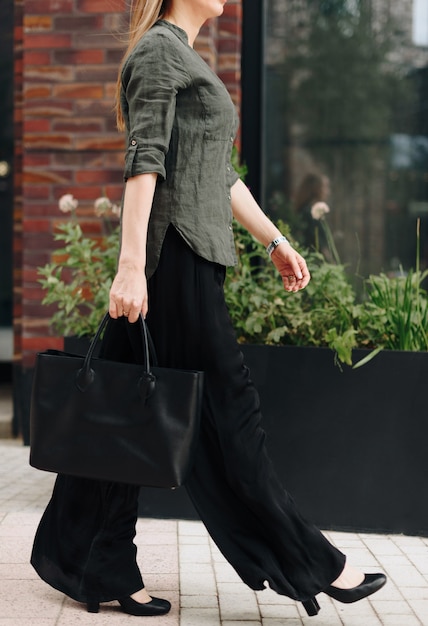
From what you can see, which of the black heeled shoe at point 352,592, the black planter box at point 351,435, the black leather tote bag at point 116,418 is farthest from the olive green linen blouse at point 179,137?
the black planter box at point 351,435

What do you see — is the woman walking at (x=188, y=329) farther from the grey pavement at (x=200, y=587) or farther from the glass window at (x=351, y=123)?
the glass window at (x=351, y=123)

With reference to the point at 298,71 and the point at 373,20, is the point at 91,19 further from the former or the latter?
the point at 373,20

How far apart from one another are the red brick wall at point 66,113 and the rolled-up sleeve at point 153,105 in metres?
2.84

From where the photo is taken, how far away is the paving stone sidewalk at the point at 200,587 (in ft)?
9.67

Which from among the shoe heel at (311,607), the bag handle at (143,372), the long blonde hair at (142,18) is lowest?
the shoe heel at (311,607)

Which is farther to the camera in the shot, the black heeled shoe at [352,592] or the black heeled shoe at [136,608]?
the black heeled shoe at [136,608]

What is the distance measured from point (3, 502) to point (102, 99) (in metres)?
2.32

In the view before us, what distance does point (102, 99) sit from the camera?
547 centimetres

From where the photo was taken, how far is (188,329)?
9.11 feet

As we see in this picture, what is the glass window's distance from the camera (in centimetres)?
581

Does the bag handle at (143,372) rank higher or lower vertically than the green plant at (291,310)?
lower

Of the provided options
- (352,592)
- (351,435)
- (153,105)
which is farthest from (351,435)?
(153,105)

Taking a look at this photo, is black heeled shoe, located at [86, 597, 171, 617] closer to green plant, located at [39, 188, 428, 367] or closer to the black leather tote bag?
the black leather tote bag

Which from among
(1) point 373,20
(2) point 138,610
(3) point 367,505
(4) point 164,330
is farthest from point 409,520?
(1) point 373,20
